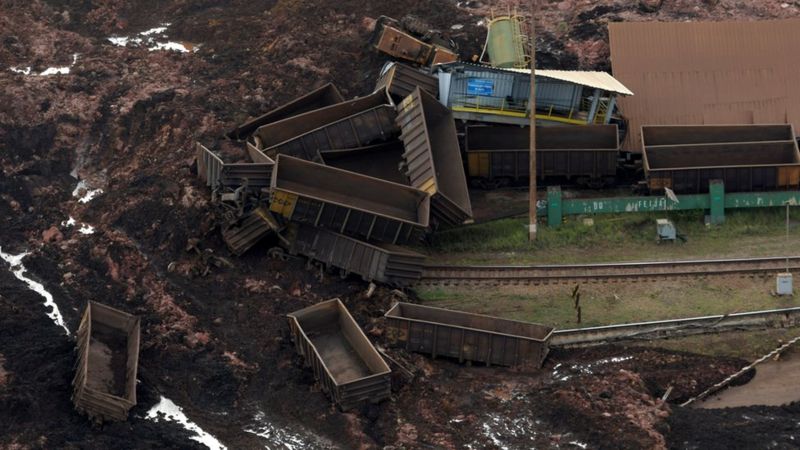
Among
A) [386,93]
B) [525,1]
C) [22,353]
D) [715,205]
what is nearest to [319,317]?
[22,353]

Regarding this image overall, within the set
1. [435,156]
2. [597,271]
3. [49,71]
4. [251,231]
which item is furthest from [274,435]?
[49,71]

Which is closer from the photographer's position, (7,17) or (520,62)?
(520,62)

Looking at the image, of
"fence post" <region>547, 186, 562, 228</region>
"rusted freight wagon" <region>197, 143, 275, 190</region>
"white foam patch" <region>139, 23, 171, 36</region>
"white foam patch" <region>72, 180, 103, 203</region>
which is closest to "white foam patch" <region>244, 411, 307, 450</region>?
"rusted freight wagon" <region>197, 143, 275, 190</region>

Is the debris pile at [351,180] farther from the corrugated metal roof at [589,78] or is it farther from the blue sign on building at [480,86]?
the corrugated metal roof at [589,78]

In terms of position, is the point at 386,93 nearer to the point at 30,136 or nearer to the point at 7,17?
the point at 30,136

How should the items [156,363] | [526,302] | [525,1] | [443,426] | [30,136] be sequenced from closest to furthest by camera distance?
[443,426], [156,363], [526,302], [30,136], [525,1]

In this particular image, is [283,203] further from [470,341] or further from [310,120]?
[470,341]

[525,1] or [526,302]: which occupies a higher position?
[525,1]
